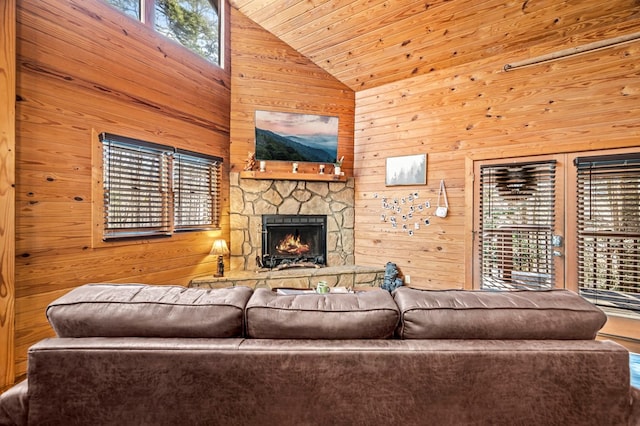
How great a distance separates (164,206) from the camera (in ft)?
12.0

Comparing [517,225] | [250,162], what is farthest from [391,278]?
[250,162]

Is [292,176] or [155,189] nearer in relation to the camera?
[155,189]

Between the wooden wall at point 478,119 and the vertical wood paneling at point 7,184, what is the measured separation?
153 inches

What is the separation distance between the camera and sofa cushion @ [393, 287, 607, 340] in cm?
112

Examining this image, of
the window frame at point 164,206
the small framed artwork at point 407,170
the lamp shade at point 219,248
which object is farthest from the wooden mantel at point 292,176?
the lamp shade at point 219,248

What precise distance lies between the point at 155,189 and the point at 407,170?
3.28 meters

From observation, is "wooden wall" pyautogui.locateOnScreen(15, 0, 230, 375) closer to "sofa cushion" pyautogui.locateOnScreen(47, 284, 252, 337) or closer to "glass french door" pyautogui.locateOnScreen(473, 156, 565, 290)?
"sofa cushion" pyautogui.locateOnScreen(47, 284, 252, 337)

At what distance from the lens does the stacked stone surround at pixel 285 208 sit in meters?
4.46

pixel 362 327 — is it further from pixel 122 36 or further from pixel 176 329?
pixel 122 36

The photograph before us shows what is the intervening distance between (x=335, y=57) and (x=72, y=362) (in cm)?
456

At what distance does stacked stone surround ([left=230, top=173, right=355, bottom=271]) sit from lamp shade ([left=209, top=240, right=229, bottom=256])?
31cm

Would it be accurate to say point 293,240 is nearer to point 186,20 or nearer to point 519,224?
point 519,224

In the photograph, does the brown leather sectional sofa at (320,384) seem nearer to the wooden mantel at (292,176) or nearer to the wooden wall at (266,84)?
the wooden mantel at (292,176)

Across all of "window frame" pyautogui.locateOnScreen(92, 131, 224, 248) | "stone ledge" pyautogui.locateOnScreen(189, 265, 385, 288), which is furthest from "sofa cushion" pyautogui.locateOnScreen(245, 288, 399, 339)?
"stone ledge" pyautogui.locateOnScreen(189, 265, 385, 288)
